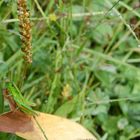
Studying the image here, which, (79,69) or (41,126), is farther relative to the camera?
(79,69)

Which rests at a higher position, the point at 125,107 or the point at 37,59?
the point at 37,59

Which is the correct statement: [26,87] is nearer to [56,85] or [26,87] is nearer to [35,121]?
[56,85]

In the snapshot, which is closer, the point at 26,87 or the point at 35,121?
the point at 35,121

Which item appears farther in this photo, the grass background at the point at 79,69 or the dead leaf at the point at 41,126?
the grass background at the point at 79,69

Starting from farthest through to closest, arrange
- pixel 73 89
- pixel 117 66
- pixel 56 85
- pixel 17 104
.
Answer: pixel 117 66
pixel 73 89
pixel 56 85
pixel 17 104

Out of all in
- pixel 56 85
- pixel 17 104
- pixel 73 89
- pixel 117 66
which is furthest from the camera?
pixel 117 66

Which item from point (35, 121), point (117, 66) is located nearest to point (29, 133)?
point (35, 121)

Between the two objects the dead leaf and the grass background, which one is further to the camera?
the grass background

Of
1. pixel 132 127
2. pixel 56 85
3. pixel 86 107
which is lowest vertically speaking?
pixel 132 127
